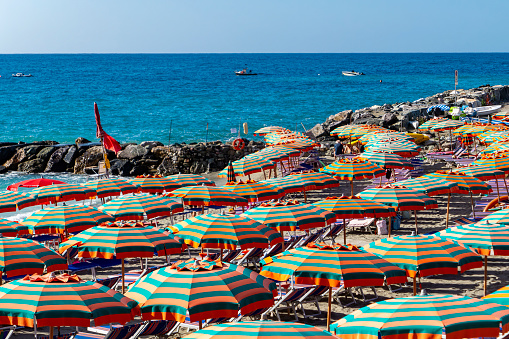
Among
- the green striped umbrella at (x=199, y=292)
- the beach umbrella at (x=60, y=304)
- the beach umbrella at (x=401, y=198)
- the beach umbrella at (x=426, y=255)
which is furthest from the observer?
the beach umbrella at (x=401, y=198)

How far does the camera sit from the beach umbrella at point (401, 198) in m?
12.6

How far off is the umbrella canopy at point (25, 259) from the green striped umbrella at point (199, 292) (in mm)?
2312

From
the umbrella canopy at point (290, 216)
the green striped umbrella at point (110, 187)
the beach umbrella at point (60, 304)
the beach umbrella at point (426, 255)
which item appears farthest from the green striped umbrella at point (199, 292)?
the green striped umbrella at point (110, 187)

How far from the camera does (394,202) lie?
12.6 m

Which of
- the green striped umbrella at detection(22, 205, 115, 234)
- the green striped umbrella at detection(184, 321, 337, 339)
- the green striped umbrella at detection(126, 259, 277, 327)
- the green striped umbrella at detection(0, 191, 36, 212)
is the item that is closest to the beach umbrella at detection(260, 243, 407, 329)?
the green striped umbrella at detection(126, 259, 277, 327)

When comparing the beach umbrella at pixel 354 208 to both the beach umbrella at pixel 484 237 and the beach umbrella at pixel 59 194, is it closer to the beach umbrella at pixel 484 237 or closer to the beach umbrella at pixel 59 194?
the beach umbrella at pixel 484 237

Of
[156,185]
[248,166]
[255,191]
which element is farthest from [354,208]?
[248,166]

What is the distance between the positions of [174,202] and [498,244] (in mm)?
7528

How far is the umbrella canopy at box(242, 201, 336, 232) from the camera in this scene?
11188 mm

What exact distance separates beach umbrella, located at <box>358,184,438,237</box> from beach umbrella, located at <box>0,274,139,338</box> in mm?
7213

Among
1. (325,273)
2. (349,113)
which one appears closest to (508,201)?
(325,273)

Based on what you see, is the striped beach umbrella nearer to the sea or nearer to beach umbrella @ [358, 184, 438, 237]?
beach umbrella @ [358, 184, 438, 237]

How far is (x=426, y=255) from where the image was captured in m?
8.34

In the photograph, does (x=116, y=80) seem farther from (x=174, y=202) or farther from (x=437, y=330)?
(x=437, y=330)
